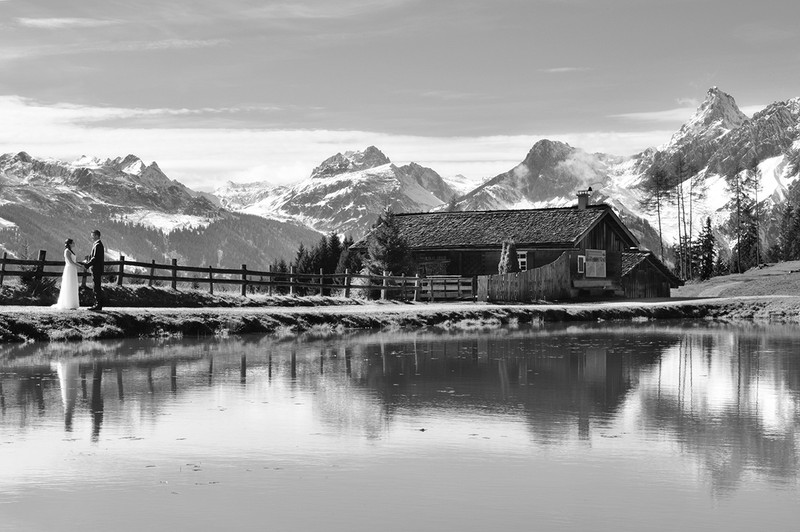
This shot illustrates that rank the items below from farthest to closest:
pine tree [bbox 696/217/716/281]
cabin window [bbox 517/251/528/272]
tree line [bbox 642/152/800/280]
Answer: pine tree [bbox 696/217/716/281] → tree line [bbox 642/152/800/280] → cabin window [bbox 517/251/528/272]

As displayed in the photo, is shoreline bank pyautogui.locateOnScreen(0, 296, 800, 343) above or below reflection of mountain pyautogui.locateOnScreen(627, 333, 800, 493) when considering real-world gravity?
above

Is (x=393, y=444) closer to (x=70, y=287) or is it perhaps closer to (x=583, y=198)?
(x=70, y=287)

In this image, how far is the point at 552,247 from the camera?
66500mm

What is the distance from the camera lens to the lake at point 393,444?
10617mm

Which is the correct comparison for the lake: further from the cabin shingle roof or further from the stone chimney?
the stone chimney

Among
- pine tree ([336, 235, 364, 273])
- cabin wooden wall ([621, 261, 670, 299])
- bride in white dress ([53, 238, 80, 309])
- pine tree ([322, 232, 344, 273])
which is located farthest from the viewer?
pine tree ([322, 232, 344, 273])

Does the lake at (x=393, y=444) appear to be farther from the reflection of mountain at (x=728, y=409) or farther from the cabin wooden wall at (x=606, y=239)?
the cabin wooden wall at (x=606, y=239)

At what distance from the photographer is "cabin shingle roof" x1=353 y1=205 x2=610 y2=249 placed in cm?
6750

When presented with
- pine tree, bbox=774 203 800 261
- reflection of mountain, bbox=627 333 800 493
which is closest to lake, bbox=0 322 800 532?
reflection of mountain, bbox=627 333 800 493

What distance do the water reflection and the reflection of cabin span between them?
3505cm

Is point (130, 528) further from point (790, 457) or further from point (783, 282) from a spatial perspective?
point (783, 282)

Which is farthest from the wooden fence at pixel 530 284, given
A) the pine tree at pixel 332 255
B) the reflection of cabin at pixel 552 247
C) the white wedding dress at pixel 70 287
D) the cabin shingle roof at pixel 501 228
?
the pine tree at pixel 332 255

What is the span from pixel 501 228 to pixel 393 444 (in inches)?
2246

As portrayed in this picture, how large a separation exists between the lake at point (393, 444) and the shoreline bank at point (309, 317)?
4775 millimetres
